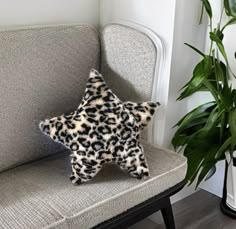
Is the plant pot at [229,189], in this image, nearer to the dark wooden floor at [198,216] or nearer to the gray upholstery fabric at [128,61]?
the dark wooden floor at [198,216]

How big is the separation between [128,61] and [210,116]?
449mm

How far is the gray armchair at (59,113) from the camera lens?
1.38m

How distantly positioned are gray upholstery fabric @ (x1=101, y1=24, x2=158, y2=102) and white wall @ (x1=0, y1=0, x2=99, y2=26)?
17 cm

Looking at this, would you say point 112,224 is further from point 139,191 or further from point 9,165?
point 9,165

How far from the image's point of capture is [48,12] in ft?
6.10

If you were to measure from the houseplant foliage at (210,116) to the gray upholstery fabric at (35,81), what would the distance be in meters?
0.52

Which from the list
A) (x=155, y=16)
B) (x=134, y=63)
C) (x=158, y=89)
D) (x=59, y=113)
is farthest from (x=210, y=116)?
(x=59, y=113)

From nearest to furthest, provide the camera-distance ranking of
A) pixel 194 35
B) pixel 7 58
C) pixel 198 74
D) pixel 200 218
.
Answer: pixel 7 58 → pixel 198 74 → pixel 194 35 → pixel 200 218

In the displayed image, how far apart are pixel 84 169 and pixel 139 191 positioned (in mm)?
223

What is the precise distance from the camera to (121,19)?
196cm

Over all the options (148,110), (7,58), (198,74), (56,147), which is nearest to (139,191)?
(148,110)

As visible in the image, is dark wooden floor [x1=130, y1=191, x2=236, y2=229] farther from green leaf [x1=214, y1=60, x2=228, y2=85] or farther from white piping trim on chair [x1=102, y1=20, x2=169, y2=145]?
green leaf [x1=214, y1=60, x2=228, y2=85]

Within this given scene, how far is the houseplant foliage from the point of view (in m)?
1.74

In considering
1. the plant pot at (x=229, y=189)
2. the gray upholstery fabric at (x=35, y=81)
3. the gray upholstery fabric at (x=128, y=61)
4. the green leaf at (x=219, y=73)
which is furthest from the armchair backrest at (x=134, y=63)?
the plant pot at (x=229, y=189)
